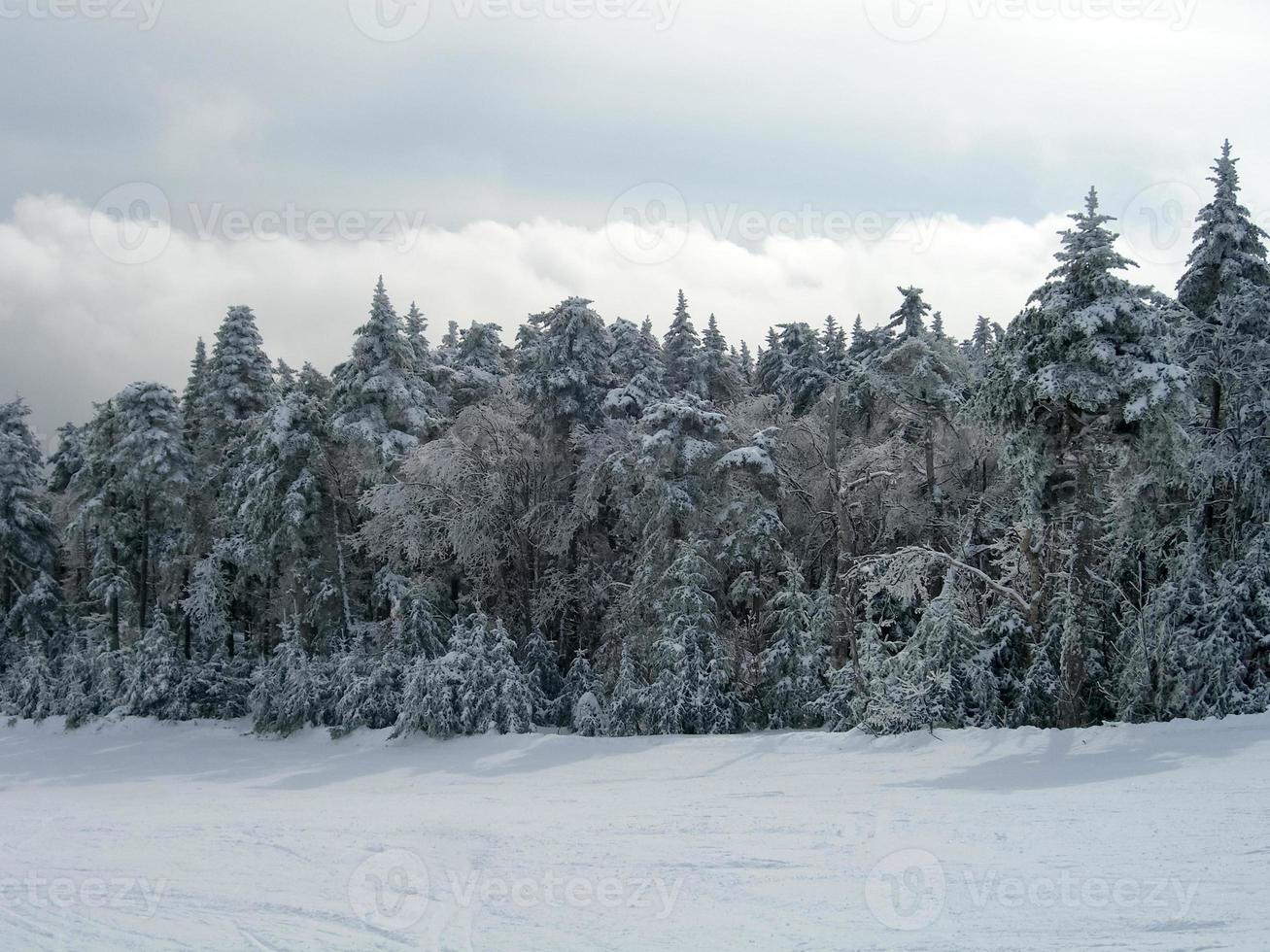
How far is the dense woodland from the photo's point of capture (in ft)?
58.0

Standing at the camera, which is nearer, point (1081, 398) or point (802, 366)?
point (1081, 398)

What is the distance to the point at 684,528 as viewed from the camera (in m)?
26.8

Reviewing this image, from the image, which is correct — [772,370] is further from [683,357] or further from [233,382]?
[233,382]

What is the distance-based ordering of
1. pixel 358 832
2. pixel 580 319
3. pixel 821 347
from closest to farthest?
pixel 358 832, pixel 580 319, pixel 821 347

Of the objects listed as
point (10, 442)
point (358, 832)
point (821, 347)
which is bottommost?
point (358, 832)

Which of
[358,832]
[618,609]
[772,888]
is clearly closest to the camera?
[772,888]

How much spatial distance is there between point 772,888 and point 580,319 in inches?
916

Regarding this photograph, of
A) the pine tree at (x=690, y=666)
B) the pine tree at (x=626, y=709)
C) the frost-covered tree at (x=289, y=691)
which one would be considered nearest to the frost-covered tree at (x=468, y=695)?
the pine tree at (x=626, y=709)

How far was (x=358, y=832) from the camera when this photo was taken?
13.0 meters

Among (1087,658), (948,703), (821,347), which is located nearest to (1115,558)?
(1087,658)

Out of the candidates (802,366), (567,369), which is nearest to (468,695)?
(567,369)

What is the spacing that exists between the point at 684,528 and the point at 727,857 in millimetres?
16219

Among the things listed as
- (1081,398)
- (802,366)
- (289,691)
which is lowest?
(289,691)

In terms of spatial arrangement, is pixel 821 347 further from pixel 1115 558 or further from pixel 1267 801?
pixel 1267 801
